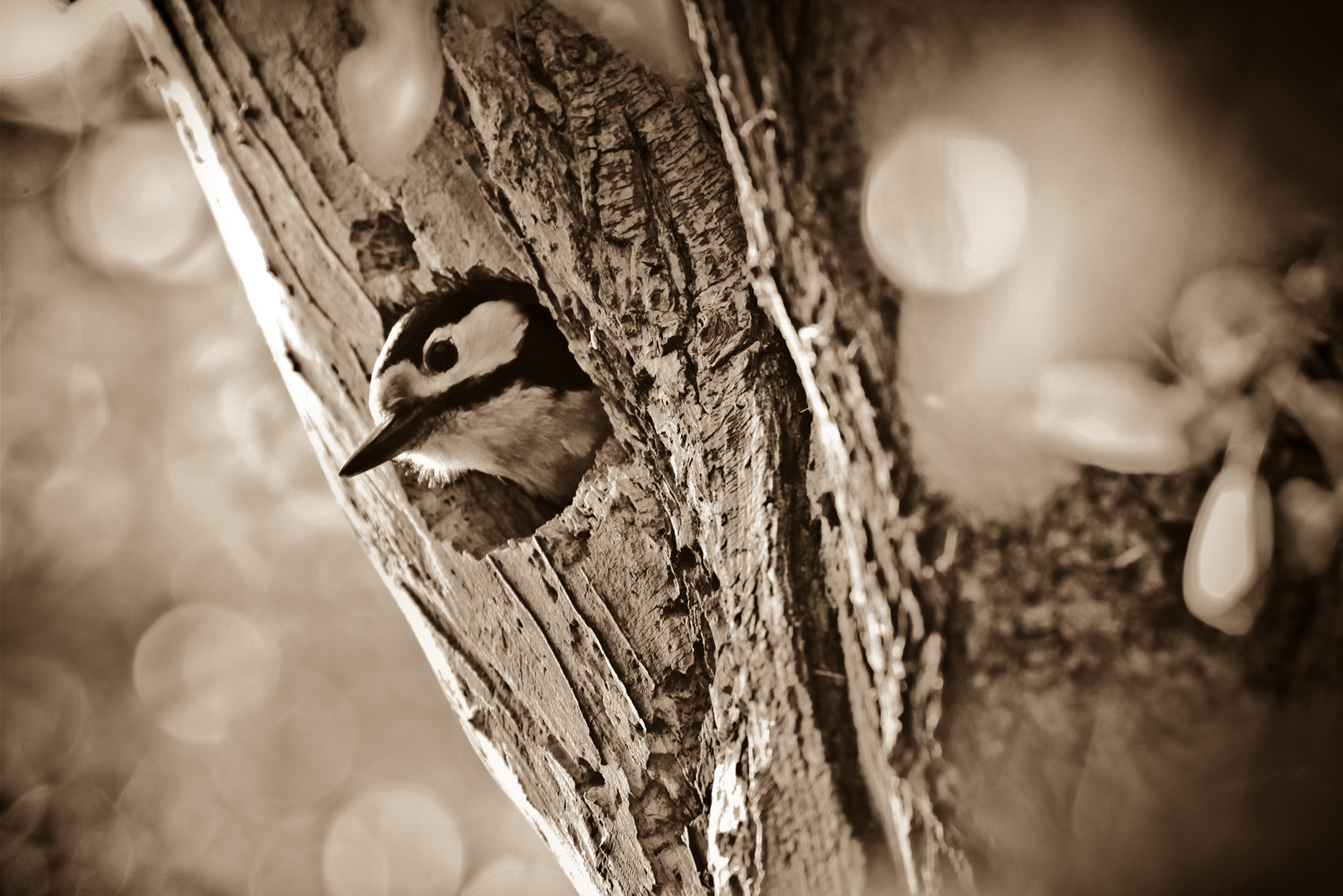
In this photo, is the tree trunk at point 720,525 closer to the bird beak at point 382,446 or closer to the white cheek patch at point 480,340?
the bird beak at point 382,446

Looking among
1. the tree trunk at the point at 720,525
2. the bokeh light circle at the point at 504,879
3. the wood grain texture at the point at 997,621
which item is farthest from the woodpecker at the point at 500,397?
the bokeh light circle at the point at 504,879

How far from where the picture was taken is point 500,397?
5.99 ft

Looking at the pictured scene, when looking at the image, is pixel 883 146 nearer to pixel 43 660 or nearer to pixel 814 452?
pixel 814 452

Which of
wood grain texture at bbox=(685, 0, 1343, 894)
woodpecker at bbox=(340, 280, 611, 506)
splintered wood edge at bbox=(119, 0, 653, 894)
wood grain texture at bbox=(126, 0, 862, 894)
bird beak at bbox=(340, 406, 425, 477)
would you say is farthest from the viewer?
woodpecker at bbox=(340, 280, 611, 506)

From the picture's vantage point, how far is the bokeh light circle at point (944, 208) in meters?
0.51

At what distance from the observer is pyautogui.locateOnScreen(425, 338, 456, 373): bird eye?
61.5 inches

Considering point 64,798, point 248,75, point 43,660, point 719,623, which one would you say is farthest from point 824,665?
point 64,798

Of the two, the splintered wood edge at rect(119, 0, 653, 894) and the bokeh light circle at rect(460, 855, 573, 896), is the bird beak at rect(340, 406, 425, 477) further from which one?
the bokeh light circle at rect(460, 855, 573, 896)

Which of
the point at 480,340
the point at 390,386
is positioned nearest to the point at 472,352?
the point at 480,340

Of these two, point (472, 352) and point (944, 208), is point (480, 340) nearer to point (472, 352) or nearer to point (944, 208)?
point (472, 352)

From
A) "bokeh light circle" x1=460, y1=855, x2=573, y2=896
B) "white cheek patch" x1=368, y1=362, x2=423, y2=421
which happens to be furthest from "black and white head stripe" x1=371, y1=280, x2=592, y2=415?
"bokeh light circle" x1=460, y1=855, x2=573, y2=896

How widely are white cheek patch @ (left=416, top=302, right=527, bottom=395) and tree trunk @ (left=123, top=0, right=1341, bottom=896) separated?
0.27 meters

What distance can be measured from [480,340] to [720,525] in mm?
1055

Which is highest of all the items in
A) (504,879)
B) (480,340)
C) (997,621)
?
(480,340)
